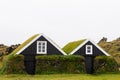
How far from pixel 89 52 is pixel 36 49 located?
306 inches

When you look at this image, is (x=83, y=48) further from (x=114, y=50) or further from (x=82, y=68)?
(x=114, y=50)

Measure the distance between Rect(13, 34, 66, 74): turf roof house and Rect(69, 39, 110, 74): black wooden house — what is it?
126 inches

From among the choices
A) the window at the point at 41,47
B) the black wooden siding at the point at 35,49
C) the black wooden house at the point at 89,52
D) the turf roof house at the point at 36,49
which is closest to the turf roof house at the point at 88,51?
the black wooden house at the point at 89,52

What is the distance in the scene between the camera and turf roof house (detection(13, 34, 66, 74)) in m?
47.8

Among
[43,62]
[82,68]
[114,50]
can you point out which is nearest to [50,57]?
[43,62]

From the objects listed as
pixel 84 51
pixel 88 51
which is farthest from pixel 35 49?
pixel 88 51

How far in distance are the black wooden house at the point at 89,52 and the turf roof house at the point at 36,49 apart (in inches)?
126

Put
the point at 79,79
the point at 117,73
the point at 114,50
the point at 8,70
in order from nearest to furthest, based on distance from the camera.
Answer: the point at 79,79, the point at 8,70, the point at 117,73, the point at 114,50

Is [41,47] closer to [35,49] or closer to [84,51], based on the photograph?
[35,49]

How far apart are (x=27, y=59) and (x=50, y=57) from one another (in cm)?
315

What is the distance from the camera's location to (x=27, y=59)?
47.8 metres

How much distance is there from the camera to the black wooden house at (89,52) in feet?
166

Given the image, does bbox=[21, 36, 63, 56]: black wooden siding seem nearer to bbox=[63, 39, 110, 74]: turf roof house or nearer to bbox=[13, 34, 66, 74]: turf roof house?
bbox=[13, 34, 66, 74]: turf roof house

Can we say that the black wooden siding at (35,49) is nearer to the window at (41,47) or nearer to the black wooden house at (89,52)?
the window at (41,47)
